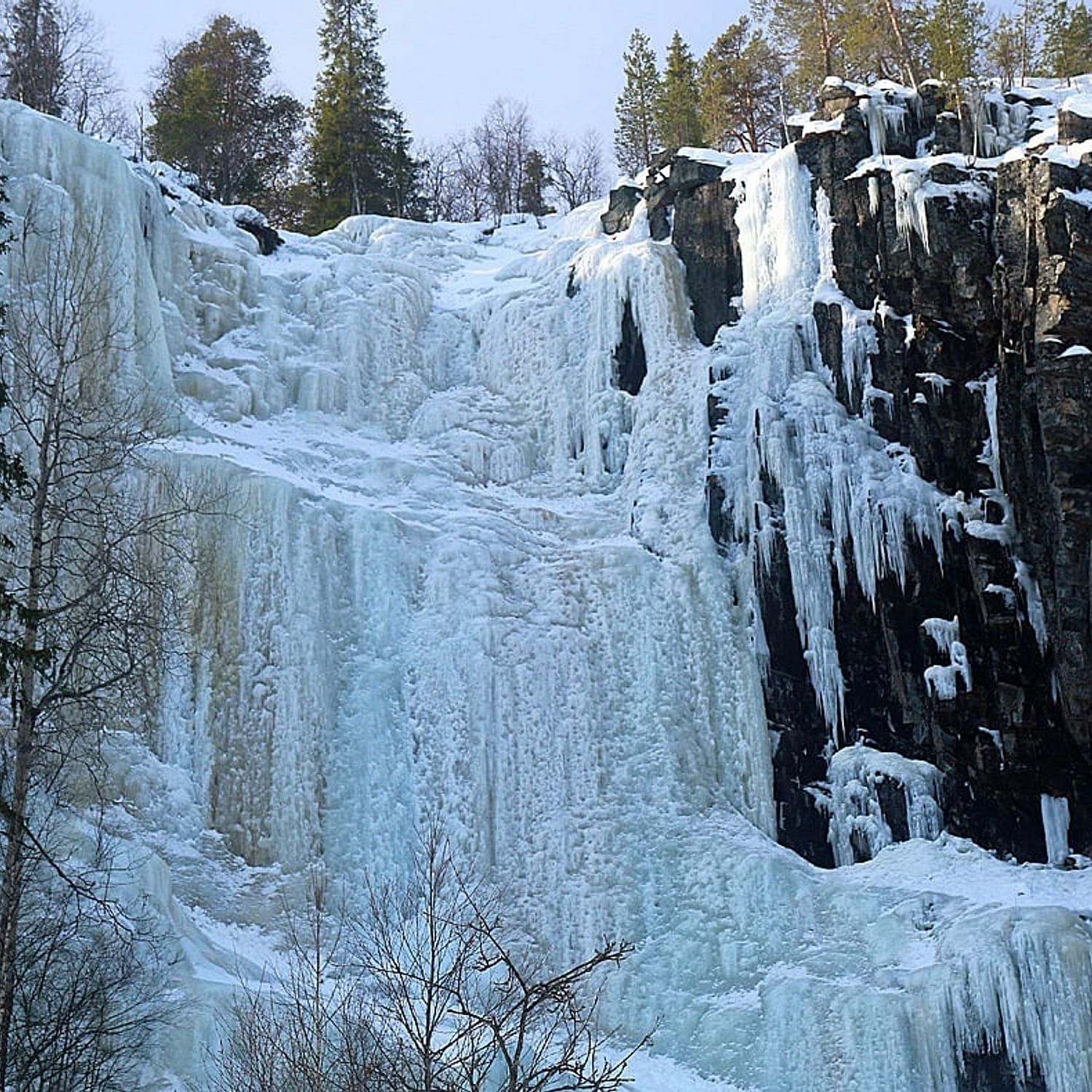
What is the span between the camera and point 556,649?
62.0 feet

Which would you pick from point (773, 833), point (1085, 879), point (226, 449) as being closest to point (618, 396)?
point (226, 449)

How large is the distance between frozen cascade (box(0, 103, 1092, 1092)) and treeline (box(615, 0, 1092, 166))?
10926 mm

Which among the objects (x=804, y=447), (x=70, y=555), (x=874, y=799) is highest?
(x=804, y=447)

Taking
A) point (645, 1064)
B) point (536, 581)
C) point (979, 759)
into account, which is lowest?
point (645, 1064)

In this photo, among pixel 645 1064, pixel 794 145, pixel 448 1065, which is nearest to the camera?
pixel 448 1065

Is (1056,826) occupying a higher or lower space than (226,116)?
lower

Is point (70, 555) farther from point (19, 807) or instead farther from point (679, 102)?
point (679, 102)

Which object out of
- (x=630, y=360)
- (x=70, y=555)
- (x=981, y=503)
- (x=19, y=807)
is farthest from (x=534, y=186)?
(x=19, y=807)

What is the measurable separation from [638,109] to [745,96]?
3.39 metres

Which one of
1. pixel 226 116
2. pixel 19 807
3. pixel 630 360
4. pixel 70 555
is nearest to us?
pixel 19 807

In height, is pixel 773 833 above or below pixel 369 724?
below

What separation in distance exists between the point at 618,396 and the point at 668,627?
4720 millimetres

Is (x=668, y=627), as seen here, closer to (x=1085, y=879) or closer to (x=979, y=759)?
(x=979, y=759)

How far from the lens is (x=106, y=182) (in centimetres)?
2034
